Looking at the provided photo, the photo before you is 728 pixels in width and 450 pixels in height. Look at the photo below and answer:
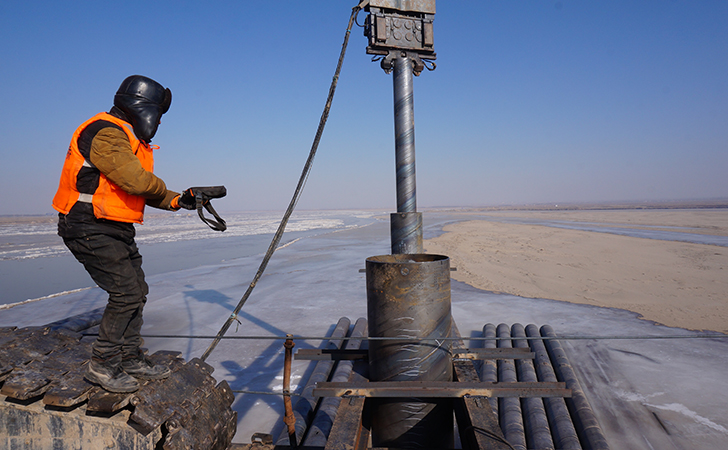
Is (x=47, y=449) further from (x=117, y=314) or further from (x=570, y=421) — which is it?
(x=570, y=421)

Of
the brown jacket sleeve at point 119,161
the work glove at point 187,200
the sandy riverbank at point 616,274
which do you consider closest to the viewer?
the brown jacket sleeve at point 119,161

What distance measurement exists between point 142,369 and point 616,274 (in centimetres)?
1338

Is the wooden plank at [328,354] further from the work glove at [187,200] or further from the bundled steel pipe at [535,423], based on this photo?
the work glove at [187,200]

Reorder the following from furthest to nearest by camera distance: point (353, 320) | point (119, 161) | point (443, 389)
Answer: point (353, 320)
point (443, 389)
point (119, 161)

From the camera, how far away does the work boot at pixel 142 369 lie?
2691 mm

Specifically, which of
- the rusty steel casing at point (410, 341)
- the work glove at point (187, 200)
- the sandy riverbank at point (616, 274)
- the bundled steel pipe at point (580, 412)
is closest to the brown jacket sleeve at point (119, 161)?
the work glove at point (187, 200)

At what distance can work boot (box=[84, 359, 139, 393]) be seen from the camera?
2451mm

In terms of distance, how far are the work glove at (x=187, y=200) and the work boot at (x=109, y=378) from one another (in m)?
1.14

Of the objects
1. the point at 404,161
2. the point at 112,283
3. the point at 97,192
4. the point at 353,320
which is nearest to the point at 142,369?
the point at 112,283

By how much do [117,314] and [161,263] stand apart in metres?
15.3

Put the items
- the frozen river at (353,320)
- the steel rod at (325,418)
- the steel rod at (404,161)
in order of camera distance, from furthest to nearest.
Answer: the steel rod at (404,161)
the frozen river at (353,320)
the steel rod at (325,418)

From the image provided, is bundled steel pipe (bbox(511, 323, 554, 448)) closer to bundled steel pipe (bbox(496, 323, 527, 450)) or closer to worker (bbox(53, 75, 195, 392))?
bundled steel pipe (bbox(496, 323, 527, 450))

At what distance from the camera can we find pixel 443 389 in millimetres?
2910

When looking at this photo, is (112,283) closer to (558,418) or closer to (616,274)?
(558,418)
